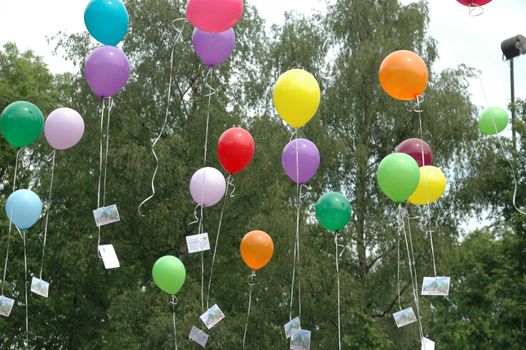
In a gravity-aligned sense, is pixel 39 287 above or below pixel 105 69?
below

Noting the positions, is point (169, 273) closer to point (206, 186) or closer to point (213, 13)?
point (206, 186)

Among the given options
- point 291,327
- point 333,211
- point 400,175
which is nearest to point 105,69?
point 333,211

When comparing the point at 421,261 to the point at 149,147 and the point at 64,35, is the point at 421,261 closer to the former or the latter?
the point at 149,147

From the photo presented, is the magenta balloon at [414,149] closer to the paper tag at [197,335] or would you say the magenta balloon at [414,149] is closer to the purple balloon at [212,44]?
the purple balloon at [212,44]

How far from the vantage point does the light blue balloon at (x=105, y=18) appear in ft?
27.2

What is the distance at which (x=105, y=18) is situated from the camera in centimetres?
830

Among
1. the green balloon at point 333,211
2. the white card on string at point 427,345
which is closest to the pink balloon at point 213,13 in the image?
the green balloon at point 333,211

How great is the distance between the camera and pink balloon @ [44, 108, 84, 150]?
876 centimetres

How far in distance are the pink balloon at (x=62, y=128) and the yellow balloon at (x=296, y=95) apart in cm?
244

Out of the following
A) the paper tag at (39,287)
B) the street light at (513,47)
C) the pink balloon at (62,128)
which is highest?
the street light at (513,47)

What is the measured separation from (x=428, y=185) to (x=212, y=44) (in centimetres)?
308

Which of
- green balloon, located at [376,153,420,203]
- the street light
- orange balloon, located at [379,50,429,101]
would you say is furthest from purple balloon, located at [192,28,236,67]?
the street light

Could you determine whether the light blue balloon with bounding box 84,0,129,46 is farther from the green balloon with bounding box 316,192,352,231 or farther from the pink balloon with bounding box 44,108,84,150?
the green balloon with bounding box 316,192,352,231

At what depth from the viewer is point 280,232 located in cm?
1291
